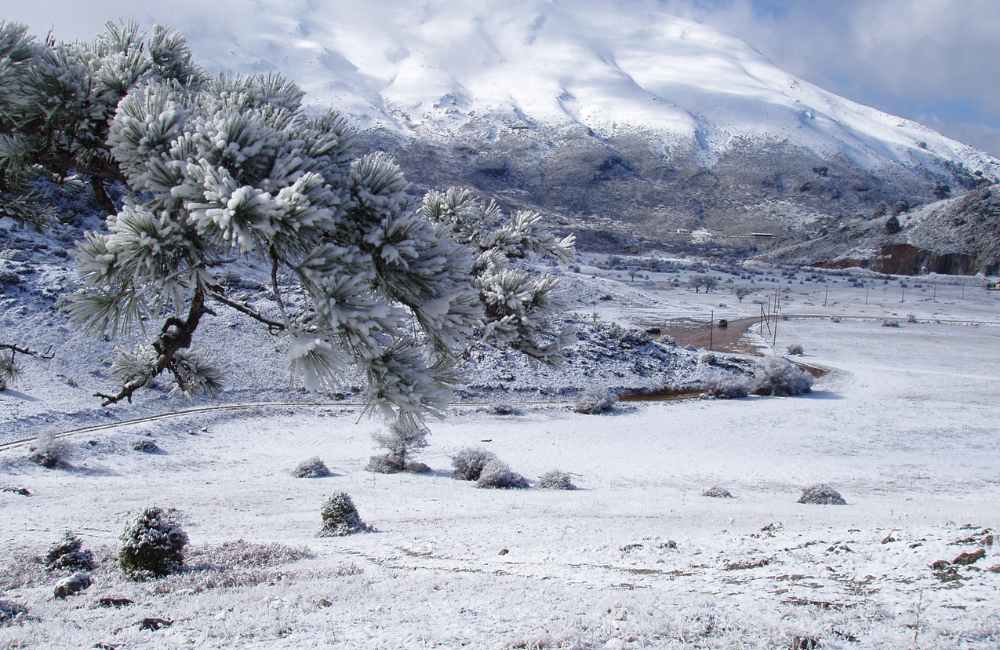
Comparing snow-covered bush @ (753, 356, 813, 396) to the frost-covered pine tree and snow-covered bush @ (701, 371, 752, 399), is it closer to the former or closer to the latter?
snow-covered bush @ (701, 371, 752, 399)

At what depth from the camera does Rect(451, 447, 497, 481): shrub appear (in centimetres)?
1700

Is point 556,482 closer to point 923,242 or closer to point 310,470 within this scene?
point 310,470

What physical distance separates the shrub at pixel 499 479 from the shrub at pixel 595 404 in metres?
10.0

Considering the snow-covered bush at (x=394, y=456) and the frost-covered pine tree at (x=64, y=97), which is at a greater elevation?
the frost-covered pine tree at (x=64, y=97)

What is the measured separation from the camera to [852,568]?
681 centimetres

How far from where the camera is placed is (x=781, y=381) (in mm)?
29000

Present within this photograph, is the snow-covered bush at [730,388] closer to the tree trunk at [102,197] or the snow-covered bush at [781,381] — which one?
the snow-covered bush at [781,381]

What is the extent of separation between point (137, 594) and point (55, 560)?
74.0 inches

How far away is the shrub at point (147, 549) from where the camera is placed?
25.7 ft

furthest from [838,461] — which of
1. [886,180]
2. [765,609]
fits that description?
[886,180]

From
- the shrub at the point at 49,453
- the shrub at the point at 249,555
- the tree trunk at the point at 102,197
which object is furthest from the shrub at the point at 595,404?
the tree trunk at the point at 102,197

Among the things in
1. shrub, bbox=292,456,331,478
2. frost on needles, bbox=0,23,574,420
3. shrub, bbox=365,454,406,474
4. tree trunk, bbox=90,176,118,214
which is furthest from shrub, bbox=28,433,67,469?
tree trunk, bbox=90,176,118,214

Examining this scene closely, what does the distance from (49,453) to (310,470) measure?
5.58 metres

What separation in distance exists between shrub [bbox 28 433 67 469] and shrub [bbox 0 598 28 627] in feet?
37.7
